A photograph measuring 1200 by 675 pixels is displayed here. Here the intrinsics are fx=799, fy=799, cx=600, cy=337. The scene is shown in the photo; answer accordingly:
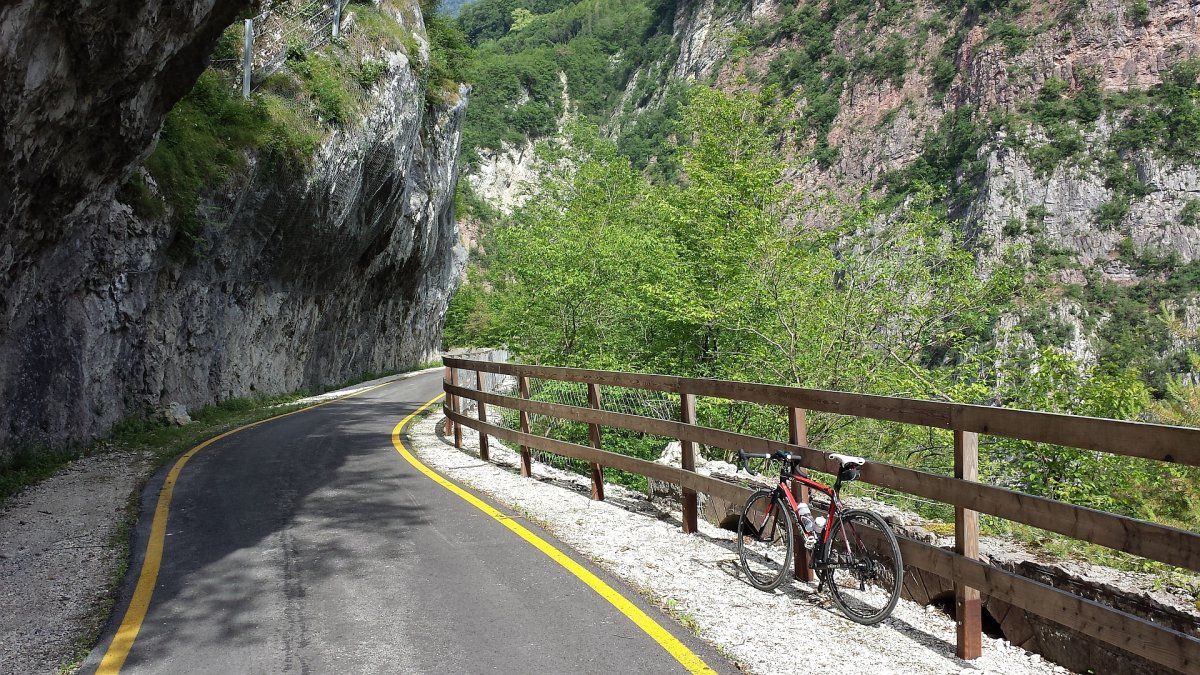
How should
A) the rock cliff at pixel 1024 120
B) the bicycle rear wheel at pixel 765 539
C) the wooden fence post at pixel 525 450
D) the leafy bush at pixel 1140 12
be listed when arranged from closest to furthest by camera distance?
1. the bicycle rear wheel at pixel 765 539
2. the wooden fence post at pixel 525 450
3. the rock cliff at pixel 1024 120
4. the leafy bush at pixel 1140 12

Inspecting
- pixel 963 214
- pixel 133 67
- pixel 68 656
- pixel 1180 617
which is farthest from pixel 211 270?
pixel 963 214

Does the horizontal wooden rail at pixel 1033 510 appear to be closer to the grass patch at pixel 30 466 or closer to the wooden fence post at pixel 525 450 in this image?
the wooden fence post at pixel 525 450

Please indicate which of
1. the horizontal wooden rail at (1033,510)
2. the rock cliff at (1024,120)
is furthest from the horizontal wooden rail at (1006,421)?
the rock cliff at (1024,120)

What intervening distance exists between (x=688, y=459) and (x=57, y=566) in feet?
15.9

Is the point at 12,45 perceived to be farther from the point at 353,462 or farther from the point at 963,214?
the point at 963,214

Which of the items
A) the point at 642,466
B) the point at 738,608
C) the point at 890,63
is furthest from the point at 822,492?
the point at 890,63

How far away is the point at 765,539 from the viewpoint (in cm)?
569

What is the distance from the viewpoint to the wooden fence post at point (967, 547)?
391 cm

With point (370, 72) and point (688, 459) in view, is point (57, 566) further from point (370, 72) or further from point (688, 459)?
point (370, 72)

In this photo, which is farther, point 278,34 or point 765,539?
point 278,34

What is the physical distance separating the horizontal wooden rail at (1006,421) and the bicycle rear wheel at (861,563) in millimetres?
631

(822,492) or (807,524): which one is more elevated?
(822,492)

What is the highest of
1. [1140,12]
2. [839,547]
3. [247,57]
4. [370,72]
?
[1140,12]

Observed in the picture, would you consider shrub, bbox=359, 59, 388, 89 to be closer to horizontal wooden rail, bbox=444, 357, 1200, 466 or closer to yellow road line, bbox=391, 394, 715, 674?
yellow road line, bbox=391, 394, 715, 674
